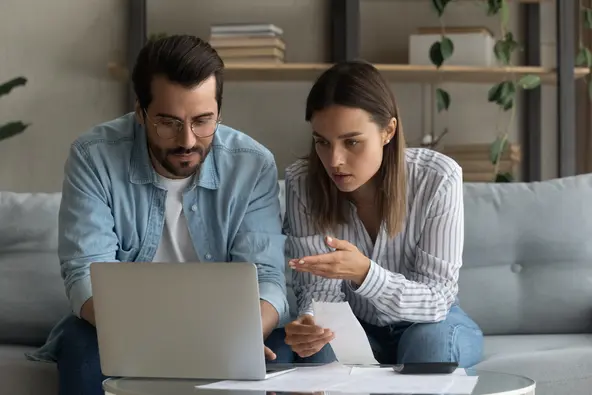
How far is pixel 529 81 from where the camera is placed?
301 cm

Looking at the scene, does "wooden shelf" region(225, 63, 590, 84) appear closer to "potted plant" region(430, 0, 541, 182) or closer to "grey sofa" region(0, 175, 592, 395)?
"potted plant" region(430, 0, 541, 182)

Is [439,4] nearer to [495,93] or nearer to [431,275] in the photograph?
[495,93]

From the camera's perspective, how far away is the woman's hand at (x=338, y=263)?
154 centimetres

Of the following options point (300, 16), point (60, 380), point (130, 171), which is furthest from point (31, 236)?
point (300, 16)

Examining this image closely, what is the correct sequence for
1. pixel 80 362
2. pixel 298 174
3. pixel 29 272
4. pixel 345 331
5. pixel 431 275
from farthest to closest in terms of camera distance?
pixel 29 272 → pixel 298 174 → pixel 431 275 → pixel 80 362 → pixel 345 331

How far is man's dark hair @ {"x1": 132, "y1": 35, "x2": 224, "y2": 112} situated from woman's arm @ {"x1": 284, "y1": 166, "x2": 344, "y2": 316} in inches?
10.0

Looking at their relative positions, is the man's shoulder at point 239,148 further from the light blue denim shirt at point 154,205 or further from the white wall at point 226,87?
the white wall at point 226,87

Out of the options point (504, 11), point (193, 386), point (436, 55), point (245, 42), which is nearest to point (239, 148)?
point (193, 386)

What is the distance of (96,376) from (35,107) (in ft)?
→ 6.33

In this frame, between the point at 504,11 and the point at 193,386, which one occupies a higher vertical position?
the point at 504,11

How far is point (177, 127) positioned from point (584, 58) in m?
1.83

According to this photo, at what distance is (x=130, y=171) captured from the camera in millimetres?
1858

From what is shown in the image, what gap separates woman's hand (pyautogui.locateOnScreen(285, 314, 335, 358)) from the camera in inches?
59.1

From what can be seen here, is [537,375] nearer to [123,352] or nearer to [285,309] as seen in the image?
[285,309]
